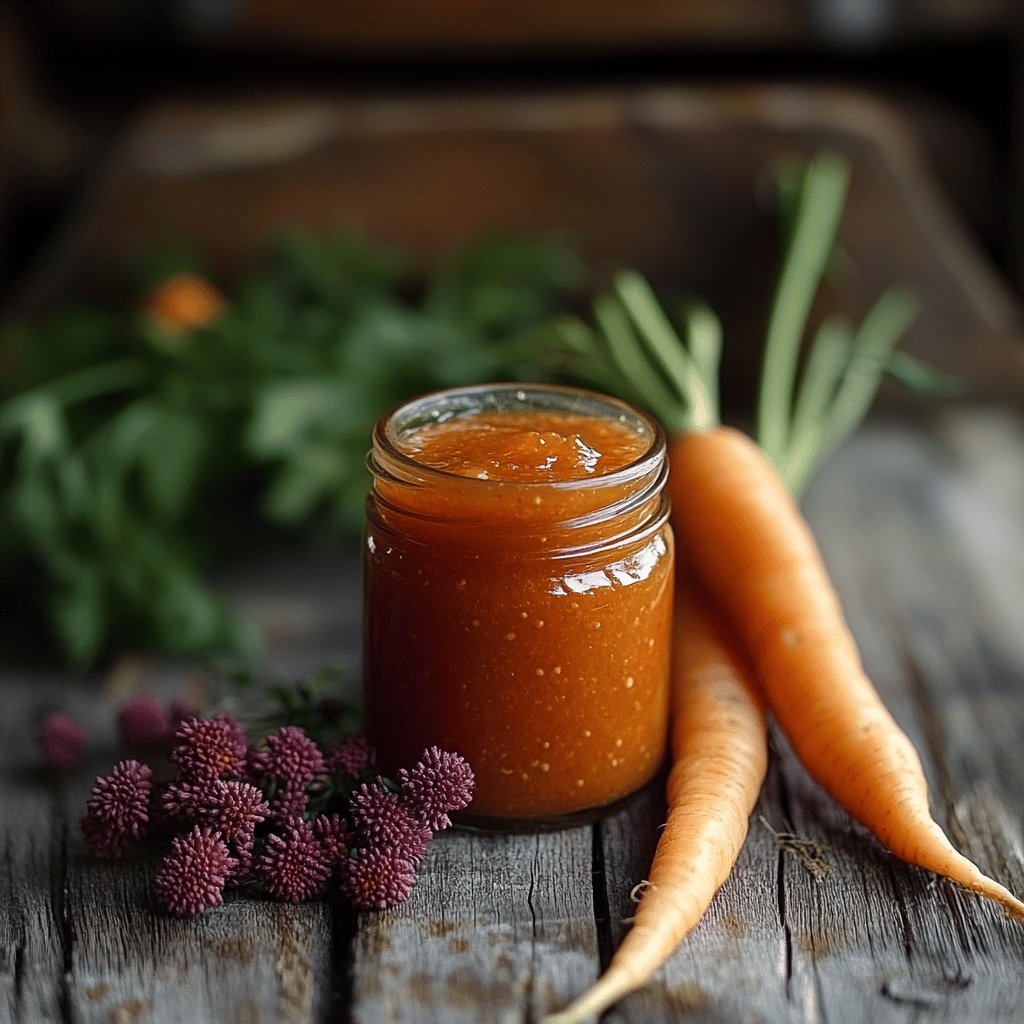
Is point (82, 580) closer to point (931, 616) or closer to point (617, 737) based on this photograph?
point (617, 737)

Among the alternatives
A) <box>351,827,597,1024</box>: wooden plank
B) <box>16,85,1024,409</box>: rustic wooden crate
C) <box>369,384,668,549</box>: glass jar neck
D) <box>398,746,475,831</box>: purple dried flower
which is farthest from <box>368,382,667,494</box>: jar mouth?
<box>16,85,1024,409</box>: rustic wooden crate

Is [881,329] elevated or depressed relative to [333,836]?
depressed

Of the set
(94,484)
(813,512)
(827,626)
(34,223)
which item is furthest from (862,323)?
(34,223)

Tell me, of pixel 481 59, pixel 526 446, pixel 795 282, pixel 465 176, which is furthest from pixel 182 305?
pixel 526 446

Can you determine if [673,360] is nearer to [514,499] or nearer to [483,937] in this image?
[514,499]

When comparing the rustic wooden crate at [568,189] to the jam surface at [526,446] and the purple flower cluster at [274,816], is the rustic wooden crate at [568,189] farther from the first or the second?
the purple flower cluster at [274,816]

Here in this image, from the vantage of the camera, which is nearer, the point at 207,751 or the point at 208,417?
the point at 207,751
